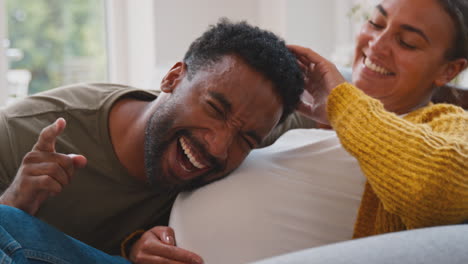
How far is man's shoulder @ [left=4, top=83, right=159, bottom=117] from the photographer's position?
138 cm

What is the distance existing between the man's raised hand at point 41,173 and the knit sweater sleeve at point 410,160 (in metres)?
0.56

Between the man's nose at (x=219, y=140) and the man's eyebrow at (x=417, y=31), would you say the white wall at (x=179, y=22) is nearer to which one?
the man's eyebrow at (x=417, y=31)

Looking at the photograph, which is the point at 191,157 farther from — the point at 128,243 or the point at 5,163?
the point at 5,163

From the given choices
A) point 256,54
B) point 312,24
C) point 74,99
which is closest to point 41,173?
point 74,99

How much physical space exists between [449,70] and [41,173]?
3.59 feet

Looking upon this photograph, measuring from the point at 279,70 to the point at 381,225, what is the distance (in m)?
0.41

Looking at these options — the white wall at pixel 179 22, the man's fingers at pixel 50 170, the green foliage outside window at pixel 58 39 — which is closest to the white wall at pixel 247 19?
the white wall at pixel 179 22

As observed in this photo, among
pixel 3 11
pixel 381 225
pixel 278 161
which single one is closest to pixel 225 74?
pixel 278 161

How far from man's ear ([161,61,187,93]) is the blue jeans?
0.47 meters

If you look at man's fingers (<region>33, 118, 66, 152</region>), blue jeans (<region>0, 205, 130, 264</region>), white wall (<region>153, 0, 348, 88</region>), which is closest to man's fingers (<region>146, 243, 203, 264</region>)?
blue jeans (<region>0, 205, 130, 264</region>)

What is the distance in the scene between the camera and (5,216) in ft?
3.08

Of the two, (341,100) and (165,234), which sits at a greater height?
(341,100)

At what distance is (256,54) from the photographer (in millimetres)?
1271

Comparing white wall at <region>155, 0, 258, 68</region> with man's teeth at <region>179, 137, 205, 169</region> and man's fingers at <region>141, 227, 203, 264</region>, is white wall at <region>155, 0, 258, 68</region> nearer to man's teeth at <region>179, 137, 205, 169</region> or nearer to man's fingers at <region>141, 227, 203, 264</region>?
man's teeth at <region>179, 137, 205, 169</region>
